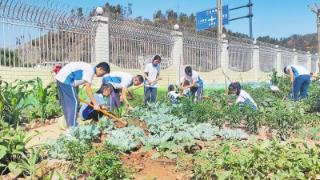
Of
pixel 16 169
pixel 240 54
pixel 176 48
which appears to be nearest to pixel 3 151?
pixel 16 169

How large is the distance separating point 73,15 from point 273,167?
28.8ft

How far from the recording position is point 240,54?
23359 mm

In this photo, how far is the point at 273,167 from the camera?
386 centimetres

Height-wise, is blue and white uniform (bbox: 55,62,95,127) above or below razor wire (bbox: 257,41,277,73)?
below

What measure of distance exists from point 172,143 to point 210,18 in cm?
1762

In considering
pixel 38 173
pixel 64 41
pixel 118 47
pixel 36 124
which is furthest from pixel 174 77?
pixel 38 173

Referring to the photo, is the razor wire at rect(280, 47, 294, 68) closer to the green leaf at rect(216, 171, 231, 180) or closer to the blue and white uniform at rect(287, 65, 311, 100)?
the blue and white uniform at rect(287, 65, 311, 100)

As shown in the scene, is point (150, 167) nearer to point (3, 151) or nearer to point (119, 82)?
point (3, 151)

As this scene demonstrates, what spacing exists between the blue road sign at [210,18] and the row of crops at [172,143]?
49.0ft

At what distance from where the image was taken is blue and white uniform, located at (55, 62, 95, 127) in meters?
6.41

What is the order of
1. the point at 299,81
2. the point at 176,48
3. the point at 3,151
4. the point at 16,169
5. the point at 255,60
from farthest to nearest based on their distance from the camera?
the point at 255,60, the point at 176,48, the point at 299,81, the point at 3,151, the point at 16,169

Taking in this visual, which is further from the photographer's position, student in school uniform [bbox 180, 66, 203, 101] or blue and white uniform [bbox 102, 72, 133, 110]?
student in school uniform [bbox 180, 66, 203, 101]

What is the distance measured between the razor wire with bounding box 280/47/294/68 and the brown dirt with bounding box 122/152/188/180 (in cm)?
2599

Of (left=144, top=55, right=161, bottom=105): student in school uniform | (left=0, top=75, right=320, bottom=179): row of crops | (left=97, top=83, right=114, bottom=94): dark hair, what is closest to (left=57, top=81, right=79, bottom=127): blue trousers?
(left=0, top=75, right=320, bottom=179): row of crops
